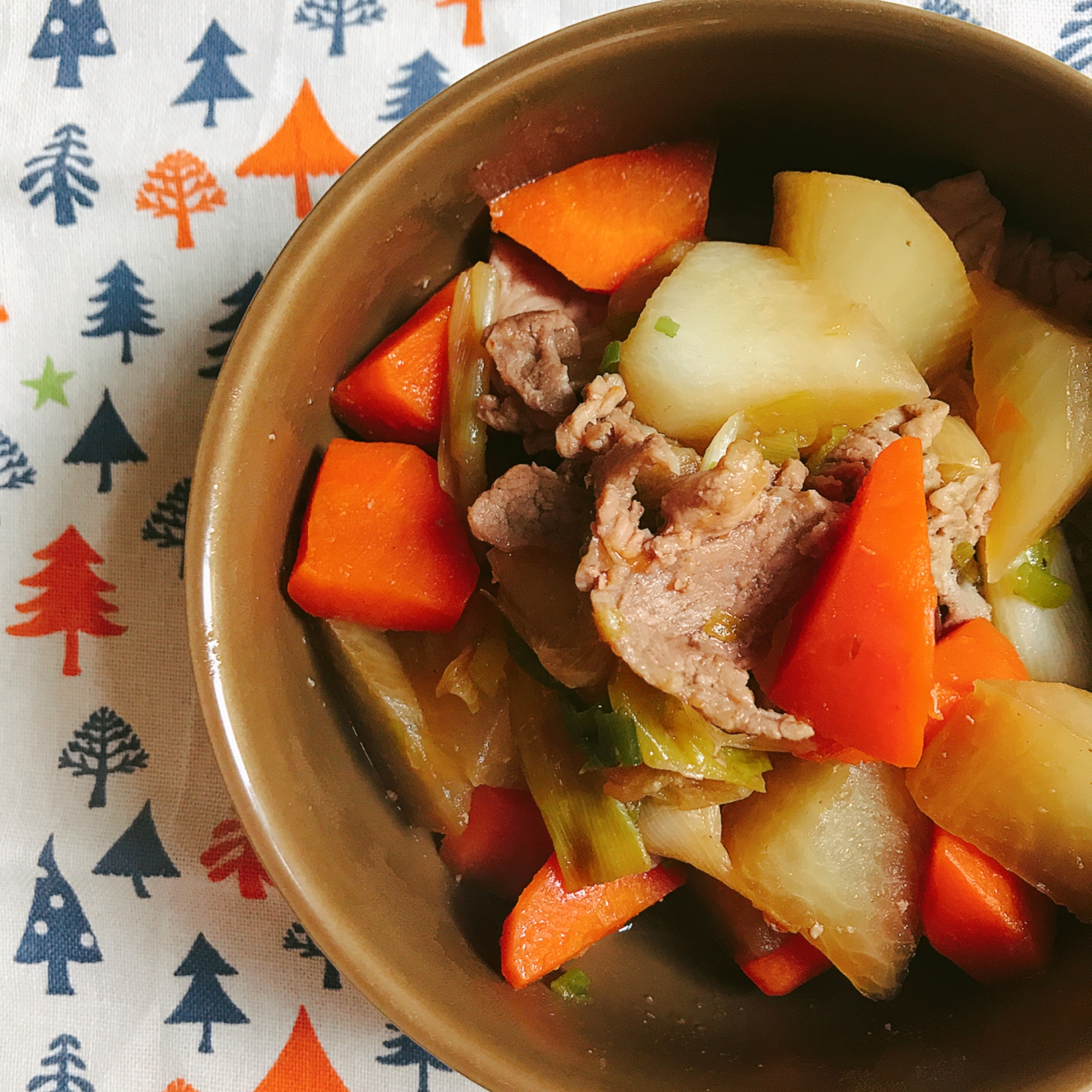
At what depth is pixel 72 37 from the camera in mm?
1948

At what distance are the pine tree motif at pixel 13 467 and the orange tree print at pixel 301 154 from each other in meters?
0.71

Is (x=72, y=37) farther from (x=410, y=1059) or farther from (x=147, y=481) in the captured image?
(x=410, y=1059)

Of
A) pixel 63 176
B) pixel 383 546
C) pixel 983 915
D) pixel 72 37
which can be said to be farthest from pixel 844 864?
pixel 72 37

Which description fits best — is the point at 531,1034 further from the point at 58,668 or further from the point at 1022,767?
the point at 58,668

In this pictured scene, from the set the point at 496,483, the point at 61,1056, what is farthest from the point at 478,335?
the point at 61,1056

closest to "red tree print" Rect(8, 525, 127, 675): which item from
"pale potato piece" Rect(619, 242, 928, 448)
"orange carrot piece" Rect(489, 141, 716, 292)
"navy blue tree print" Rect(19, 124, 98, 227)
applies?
"navy blue tree print" Rect(19, 124, 98, 227)

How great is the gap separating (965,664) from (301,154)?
156cm

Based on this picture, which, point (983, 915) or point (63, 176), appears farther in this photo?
point (63, 176)

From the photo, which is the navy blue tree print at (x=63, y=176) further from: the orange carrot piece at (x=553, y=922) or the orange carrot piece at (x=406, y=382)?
the orange carrot piece at (x=553, y=922)

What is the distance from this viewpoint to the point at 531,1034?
152 centimetres

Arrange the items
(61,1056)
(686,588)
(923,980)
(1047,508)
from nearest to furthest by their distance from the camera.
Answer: (686,588)
(1047,508)
(923,980)
(61,1056)

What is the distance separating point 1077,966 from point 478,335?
4.47ft

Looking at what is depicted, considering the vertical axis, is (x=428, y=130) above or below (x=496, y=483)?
above

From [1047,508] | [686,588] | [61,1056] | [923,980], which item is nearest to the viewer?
[686,588]
